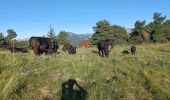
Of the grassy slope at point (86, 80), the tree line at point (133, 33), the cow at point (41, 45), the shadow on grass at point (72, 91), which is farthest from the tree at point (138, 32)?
the shadow on grass at point (72, 91)

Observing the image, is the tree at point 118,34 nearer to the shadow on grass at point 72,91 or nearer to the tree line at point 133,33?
the tree line at point 133,33

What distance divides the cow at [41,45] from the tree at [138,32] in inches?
1407

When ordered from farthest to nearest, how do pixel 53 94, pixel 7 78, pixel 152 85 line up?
1. pixel 152 85
2. pixel 53 94
3. pixel 7 78

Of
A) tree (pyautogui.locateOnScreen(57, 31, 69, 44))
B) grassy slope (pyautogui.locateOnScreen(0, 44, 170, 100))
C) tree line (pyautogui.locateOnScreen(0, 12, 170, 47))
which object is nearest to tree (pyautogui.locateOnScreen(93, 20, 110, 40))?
tree line (pyautogui.locateOnScreen(0, 12, 170, 47))

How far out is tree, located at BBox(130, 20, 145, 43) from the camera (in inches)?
2202

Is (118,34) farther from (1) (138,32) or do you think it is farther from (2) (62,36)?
(2) (62,36)

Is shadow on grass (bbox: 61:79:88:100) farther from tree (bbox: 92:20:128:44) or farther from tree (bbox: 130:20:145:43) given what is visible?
tree (bbox: 92:20:128:44)

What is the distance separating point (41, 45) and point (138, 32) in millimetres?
39836

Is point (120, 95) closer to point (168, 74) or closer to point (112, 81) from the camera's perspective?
point (112, 81)

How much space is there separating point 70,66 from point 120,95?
121 inches

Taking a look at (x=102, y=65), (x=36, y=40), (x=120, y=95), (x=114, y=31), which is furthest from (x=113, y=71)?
(x=114, y=31)

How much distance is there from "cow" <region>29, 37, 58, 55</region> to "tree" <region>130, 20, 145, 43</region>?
35.7m

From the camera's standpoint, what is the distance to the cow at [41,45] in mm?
20844

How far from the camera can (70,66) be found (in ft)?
37.6
